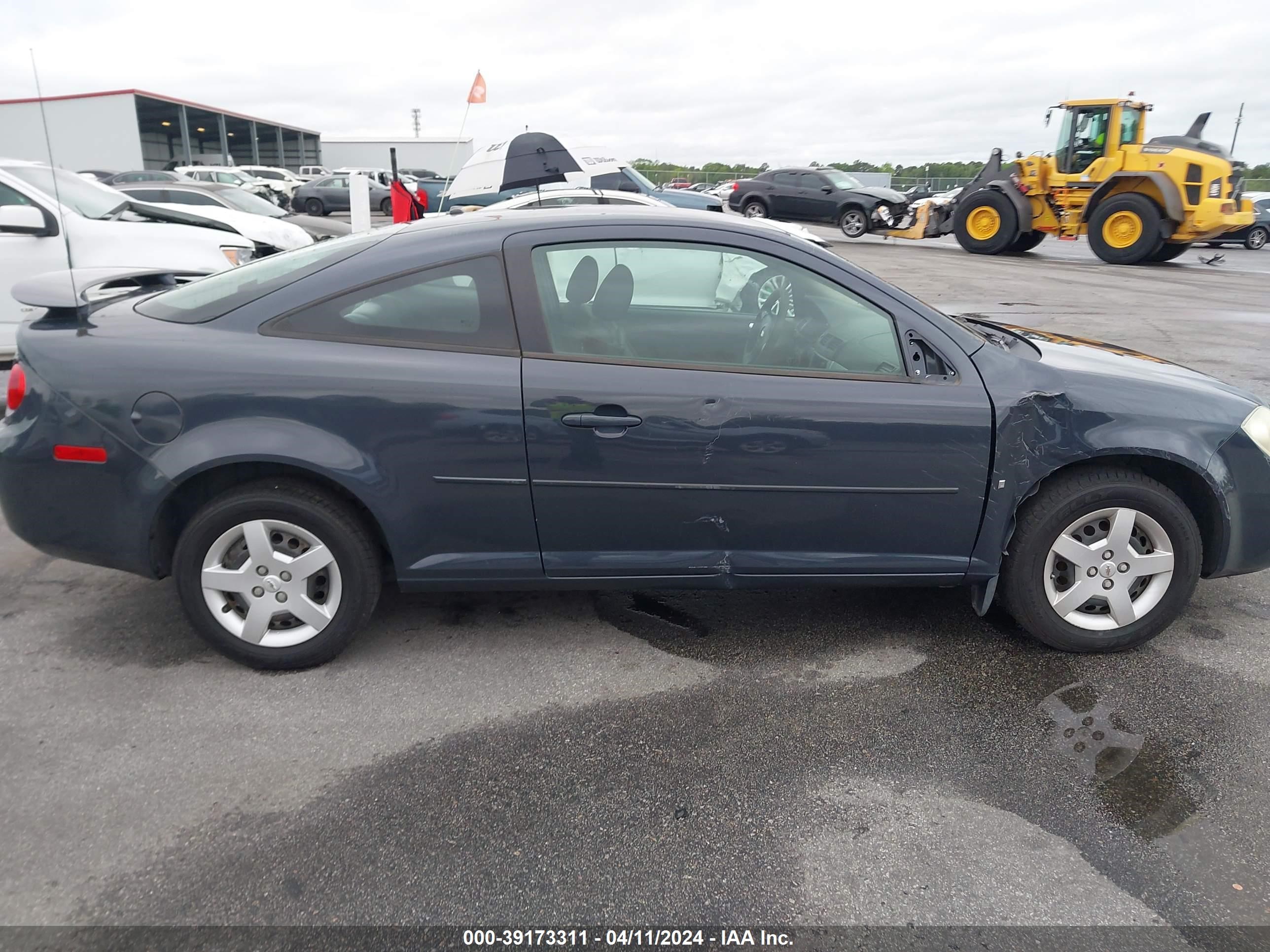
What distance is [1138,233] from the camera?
714 inches

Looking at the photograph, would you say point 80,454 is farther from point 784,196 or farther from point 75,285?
point 784,196

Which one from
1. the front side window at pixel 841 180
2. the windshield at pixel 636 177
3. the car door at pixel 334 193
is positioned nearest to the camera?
the windshield at pixel 636 177

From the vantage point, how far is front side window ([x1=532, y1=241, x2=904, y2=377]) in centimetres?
318

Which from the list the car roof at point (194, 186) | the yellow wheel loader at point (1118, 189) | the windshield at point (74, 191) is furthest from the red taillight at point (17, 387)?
the yellow wheel loader at point (1118, 189)

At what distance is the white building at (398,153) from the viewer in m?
55.2

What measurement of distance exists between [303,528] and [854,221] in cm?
2281

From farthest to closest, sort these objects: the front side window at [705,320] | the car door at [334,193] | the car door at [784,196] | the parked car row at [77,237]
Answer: the car door at [334,193] < the car door at [784,196] < the parked car row at [77,237] < the front side window at [705,320]

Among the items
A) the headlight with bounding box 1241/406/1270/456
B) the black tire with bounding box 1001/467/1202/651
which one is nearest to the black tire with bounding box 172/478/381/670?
the black tire with bounding box 1001/467/1202/651

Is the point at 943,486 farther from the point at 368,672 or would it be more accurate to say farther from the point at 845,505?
the point at 368,672

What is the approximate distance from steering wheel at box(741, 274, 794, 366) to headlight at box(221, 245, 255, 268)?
561 cm

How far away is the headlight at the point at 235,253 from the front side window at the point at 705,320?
527 centimetres

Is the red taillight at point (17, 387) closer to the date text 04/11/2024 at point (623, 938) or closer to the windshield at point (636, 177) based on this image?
the date text 04/11/2024 at point (623, 938)

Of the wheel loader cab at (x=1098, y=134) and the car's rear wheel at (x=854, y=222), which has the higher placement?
the wheel loader cab at (x=1098, y=134)

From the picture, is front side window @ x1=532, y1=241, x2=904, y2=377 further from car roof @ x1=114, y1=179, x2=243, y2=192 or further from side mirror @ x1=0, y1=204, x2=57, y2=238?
car roof @ x1=114, y1=179, x2=243, y2=192
